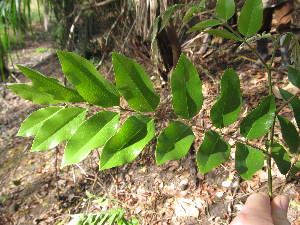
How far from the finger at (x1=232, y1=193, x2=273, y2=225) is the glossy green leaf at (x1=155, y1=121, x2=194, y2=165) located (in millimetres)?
155

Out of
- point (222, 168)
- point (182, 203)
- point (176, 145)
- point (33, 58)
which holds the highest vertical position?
point (176, 145)

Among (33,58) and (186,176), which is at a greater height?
(186,176)

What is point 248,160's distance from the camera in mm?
457

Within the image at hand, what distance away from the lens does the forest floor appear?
1298mm

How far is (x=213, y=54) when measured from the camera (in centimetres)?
193

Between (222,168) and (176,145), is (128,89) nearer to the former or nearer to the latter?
(176,145)

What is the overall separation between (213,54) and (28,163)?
132 centimetres

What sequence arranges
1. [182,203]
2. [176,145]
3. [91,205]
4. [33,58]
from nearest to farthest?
[176,145], [182,203], [91,205], [33,58]

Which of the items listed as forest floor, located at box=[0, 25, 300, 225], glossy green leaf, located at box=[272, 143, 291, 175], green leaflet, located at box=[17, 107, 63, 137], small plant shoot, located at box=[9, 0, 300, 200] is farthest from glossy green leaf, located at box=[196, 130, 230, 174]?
forest floor, located at box=[0, 25, 300, 225]

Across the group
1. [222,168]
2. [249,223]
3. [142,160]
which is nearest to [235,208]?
[222,168]

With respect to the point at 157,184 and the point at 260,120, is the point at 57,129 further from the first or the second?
the point at 157,184

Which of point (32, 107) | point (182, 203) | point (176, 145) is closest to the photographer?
point (176, 145)

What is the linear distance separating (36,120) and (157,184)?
3.51 feet

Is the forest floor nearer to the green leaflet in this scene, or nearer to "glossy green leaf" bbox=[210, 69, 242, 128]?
the green leaflet
